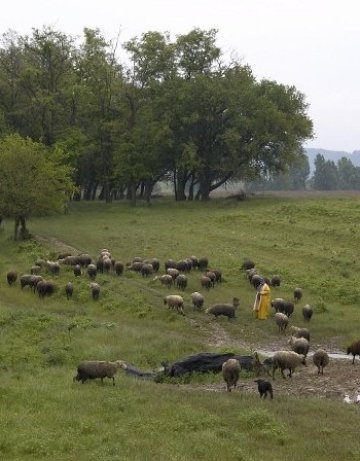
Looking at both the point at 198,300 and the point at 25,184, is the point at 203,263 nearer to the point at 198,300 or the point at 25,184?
the point at 198,300

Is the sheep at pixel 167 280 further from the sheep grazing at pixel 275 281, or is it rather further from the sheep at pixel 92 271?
the sheep grazing at pixel 275 281

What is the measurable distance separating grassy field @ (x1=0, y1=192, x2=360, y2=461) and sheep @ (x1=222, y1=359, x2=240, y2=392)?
49 cm

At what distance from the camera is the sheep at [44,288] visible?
32594mm

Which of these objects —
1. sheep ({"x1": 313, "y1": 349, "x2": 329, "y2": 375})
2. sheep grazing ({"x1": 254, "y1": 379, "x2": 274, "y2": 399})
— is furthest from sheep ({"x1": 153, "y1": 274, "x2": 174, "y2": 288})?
sheep grazing ({"x1": 254, "y1": 379, "x2": 274, "y2": 399})

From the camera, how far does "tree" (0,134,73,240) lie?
46.5 m

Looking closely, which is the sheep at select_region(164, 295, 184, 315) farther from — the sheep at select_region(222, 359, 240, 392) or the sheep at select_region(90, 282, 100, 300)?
the sheep at select_region(222, 359, 240, 392)

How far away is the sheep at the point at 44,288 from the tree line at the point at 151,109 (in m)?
32.7

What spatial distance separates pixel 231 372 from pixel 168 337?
6.34 m

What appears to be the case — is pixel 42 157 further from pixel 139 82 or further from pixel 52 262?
pixel 139 82

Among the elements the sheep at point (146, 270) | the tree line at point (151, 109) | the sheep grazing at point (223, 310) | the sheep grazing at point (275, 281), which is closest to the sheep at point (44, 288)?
the sheep at point (146, 270)

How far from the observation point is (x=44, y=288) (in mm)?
32625

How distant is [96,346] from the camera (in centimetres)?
2331

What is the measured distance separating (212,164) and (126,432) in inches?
2175

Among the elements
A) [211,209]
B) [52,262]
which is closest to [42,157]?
[52,262]
